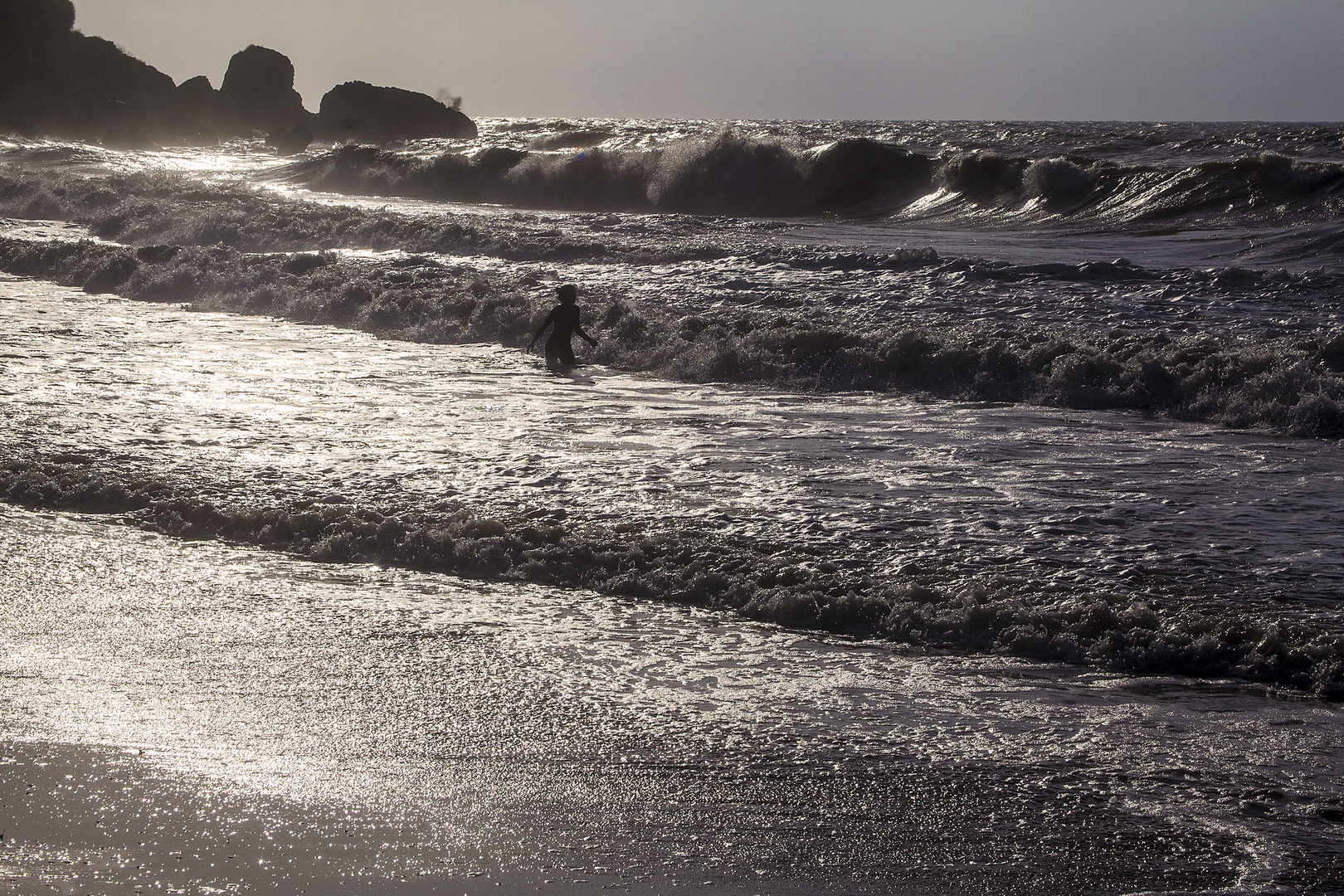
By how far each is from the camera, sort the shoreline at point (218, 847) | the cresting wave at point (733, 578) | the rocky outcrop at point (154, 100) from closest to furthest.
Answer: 1. the shoreline at point (218, 847)
2. the cresting wave at point (733, 578)
3. the rocky outcrop at point (154, 100)

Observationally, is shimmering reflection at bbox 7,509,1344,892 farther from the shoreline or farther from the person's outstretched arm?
the person's outstretched arm

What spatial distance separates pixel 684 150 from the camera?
31.5 m

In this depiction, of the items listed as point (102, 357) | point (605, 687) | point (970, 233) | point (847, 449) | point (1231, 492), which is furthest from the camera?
point (970, 233)

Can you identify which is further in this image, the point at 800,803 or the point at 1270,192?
the point at 1270,192

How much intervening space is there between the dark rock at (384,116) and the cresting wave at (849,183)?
1249 inches

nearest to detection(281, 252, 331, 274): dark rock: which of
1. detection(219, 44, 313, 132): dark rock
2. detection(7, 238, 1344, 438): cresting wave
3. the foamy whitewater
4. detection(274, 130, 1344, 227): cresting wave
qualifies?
detection(7, 238, 1344, 438): cresting wave

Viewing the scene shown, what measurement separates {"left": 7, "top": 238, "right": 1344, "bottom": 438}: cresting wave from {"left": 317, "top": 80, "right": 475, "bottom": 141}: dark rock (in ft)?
180

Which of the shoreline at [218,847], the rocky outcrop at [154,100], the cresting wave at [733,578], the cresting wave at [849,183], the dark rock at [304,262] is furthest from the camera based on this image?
the rocky outcrop at [154,100]

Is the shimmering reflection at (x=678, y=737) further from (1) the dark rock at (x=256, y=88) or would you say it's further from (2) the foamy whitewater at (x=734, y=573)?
(1) the dark rock at (x=256, y=88)

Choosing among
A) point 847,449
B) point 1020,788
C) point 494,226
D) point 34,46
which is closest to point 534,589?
point 1020,788

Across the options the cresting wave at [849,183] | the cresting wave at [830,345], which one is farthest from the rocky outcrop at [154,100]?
the cresting wave at [830,345]

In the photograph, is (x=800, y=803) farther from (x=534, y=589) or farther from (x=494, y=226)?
(x=494, y=226)

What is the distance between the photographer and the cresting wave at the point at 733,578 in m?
4.27

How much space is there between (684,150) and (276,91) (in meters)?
Result: 82.1
